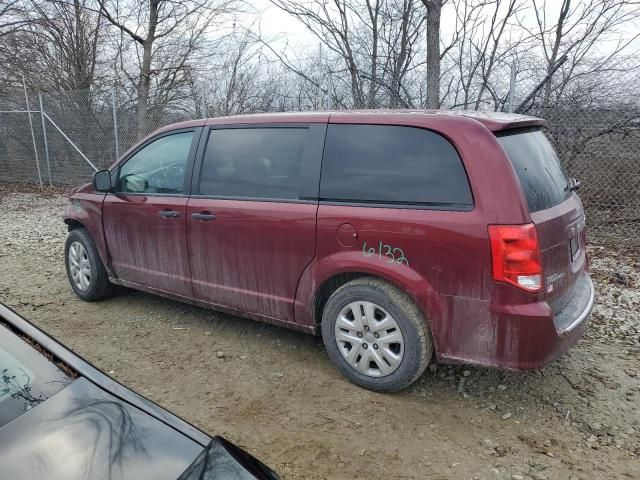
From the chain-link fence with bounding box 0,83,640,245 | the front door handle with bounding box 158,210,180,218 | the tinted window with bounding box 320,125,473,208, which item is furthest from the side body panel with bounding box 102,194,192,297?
→ the chain-link fence with bounding box 0,83,640,245

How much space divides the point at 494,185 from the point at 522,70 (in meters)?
5.17

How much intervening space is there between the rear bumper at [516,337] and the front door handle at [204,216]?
6.15 ft

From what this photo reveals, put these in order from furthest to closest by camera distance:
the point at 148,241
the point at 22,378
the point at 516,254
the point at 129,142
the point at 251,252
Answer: the point at 129,142, the point at 148,241, the point at 251,252, the point at 516,254, the point at 22,378

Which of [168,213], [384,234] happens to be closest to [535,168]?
[384,234]

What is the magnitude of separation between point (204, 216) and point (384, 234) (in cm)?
147

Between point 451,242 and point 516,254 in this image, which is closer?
point 516,254

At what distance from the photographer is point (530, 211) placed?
109 inches

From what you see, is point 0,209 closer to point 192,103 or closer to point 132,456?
point 192,103

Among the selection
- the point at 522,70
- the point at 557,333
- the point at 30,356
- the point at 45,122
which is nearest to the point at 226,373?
the point at 30,356

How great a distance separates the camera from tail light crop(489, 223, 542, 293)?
2654 millimetres

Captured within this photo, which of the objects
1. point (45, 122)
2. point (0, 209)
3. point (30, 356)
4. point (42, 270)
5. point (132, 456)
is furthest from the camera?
point (45, 122)

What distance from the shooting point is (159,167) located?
4.28 meters

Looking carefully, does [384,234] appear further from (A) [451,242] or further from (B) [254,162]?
(B) [254,162]

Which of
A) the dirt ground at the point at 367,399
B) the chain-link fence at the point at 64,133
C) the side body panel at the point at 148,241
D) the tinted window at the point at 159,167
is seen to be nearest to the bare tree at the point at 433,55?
the dirt ground at the point at 367,399
